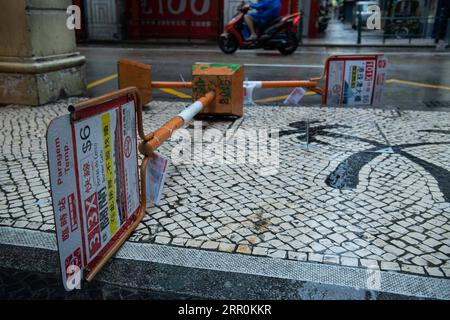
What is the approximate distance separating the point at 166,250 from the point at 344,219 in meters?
1.25

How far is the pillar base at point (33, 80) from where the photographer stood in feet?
19.9

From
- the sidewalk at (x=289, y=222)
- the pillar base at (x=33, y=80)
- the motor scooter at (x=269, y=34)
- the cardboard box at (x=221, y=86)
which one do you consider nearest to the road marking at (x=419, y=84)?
the sidewalk at (x=289, y=222)

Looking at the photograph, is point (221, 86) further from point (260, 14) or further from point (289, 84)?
point (260, 14)

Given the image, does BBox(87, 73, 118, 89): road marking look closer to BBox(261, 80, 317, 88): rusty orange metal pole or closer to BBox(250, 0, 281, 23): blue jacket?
BBox(261, 80, 317, 88): rusty orange metal pole

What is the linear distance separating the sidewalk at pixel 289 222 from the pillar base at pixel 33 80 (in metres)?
1.53

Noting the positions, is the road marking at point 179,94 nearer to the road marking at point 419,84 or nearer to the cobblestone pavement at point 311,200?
the cobblestone pavement at point 311,200

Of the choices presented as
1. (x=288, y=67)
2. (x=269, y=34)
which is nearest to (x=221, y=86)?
(x=288, y=67)

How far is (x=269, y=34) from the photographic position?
13.3 metres

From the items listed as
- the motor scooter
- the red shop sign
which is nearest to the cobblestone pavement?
the motor scooter

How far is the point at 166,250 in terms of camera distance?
2695 millimetres

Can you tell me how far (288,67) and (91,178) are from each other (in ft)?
29.7

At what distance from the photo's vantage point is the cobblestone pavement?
107 inches
